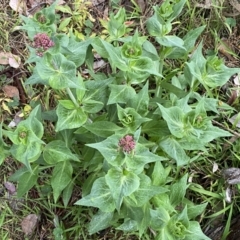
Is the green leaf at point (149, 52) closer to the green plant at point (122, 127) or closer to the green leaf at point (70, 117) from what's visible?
the green plant at point (122, 127)

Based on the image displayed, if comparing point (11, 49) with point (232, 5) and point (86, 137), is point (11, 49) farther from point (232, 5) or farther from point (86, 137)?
point (232, 5)

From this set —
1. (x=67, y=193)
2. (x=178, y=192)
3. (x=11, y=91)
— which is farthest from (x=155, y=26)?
(x=11, y=91)

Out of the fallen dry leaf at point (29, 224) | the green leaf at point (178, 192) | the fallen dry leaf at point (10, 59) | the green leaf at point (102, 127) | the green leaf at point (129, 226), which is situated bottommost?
the fallen dry leaf at point (29, 224)

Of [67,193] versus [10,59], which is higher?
[10,59]

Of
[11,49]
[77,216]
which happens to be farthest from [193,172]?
[11,49]

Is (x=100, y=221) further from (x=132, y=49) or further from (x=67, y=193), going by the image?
(x=132, y=49)

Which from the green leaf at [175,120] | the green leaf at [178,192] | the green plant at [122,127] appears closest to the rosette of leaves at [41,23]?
the green plant at [122,127]

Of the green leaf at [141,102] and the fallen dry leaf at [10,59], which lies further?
the fallen dry leaf at [10,59]
